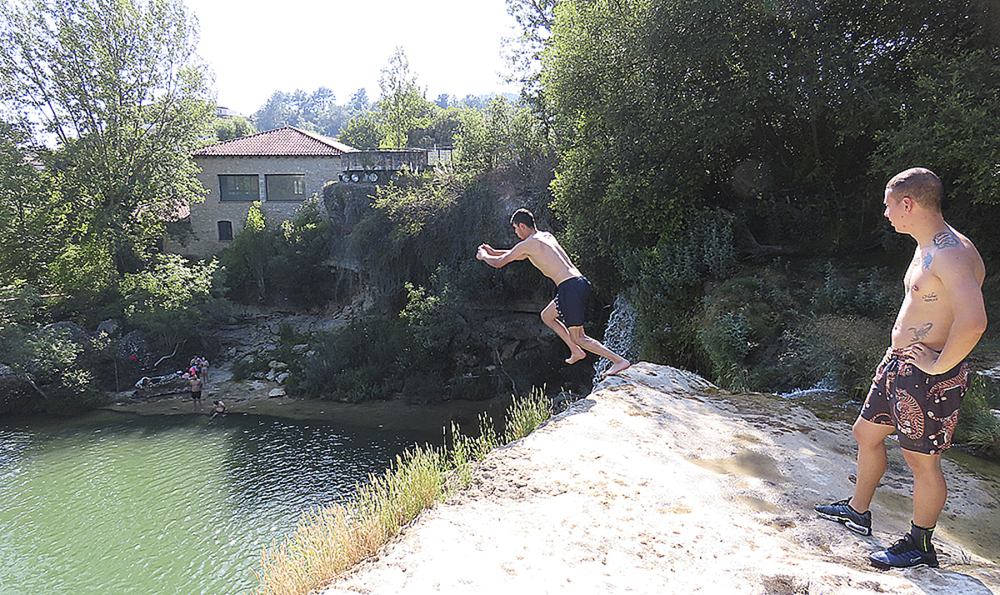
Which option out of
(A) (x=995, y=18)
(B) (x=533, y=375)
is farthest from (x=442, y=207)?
(A) (x=995, y=18)

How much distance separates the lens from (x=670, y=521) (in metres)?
3.51

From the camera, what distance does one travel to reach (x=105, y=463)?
15.2 meters

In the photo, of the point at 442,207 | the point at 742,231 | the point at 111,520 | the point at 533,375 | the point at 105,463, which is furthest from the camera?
the point at 442,207

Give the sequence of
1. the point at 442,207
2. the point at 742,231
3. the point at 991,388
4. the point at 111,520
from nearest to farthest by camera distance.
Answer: the point at 991,388
the point at 742,231
the point at 111,520
the point at 442,207

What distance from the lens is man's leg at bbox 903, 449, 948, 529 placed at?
2783mm

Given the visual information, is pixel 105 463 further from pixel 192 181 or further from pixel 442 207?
pixel 192 181

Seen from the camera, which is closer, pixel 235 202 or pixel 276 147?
pixel 235 202

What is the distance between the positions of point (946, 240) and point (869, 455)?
4.23ft

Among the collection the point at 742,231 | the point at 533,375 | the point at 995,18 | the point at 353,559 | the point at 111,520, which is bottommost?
the point at 111,520

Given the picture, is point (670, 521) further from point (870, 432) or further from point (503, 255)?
point (503, 255)

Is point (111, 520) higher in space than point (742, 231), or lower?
lower

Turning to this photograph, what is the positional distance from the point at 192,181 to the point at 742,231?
88.5ft

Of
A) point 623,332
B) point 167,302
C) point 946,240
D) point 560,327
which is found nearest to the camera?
point 946,240

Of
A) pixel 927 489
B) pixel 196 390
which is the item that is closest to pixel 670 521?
pixel 927 489
